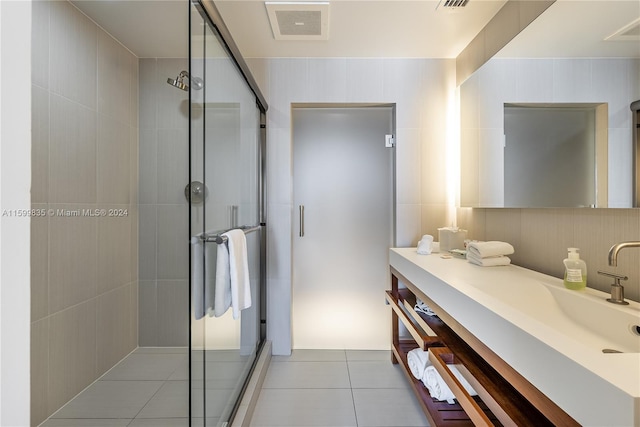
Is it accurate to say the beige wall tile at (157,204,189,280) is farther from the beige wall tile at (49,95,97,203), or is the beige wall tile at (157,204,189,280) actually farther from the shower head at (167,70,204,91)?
the shower head at (167,70,204,91)

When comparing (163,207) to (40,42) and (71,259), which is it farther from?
(40,42)

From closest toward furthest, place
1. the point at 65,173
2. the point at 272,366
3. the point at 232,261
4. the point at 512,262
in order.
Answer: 1. the point at 65,173
2. the point at 232,261
3. the point at 512,262
4. the point at 272,366

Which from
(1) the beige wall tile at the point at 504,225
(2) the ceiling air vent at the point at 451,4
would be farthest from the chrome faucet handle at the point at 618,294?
(2) the ceiling air vent at the point at 451,4

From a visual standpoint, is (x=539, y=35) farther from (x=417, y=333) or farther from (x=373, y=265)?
(x=373, y=265)

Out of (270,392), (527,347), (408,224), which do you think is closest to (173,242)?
(527,347)

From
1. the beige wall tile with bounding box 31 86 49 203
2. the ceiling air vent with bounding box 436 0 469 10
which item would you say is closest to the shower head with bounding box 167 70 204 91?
the beige wall tile with bounding box 31 86 49 203

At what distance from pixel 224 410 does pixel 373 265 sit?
1424 millimetres

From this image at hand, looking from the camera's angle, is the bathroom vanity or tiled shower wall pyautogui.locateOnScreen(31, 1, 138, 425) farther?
tiled shower wall pyautogui.locateOnScreen(31, 1, 138, 425)

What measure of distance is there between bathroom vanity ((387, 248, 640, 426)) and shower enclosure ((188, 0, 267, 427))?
89 cm

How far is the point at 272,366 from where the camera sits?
2176mm

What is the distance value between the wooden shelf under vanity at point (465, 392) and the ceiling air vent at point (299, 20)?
1598 mm

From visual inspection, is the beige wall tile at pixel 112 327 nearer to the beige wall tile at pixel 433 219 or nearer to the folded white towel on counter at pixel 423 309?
the folded white towel on counter at pixel 423 309

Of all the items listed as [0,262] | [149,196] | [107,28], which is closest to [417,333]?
[149,196]

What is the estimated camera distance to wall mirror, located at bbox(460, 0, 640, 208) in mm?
1062
